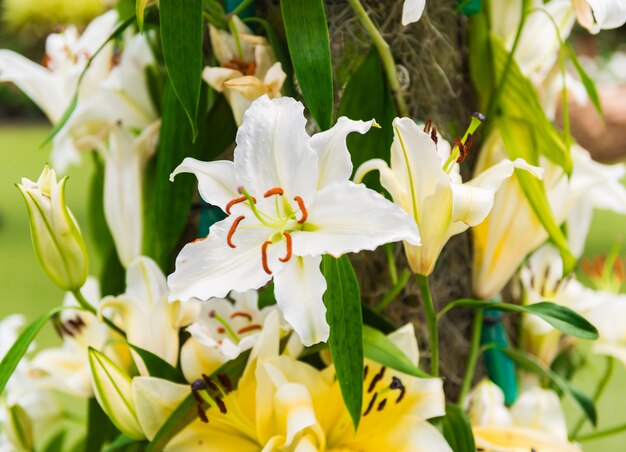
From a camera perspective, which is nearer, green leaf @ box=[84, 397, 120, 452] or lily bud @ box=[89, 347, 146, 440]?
lily bud @ box=[89, 347, 146, 440]

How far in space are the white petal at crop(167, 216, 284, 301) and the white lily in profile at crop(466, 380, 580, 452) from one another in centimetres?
20

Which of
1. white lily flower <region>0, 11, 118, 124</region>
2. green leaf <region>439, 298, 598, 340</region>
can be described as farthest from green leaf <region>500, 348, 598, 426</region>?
white lily flower <region>0, 11, 118, 124</region>

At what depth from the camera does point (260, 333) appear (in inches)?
19.7

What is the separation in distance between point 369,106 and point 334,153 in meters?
0.10

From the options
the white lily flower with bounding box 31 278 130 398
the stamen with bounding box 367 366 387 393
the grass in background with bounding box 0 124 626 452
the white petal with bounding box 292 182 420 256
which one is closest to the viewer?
the white petal with bounding box 292 182 420 256

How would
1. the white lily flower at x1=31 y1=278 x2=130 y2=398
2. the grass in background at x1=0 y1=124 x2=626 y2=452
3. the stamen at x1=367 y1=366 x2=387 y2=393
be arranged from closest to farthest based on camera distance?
the stamen at x1=367 y1=366 x2=387 y2=393 < the white lily flower at x1=31 y1=278 x2=130 y2=398 < the grass in background at x1=0 y1=124 x2=626 y2=452

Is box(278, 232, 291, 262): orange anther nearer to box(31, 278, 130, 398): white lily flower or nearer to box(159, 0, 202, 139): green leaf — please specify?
box(159, 0, 202, 139): green leaf

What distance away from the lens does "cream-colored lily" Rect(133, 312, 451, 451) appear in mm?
487

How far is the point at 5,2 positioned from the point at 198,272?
641 cm

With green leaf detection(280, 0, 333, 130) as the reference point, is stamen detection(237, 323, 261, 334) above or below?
below

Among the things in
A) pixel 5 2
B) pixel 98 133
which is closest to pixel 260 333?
pixel 98 133

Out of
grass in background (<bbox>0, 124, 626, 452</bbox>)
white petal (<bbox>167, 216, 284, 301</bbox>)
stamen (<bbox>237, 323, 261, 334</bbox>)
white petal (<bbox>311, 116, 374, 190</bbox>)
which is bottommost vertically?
grass in background (<bbox>0, 124, 626, 452</bbox>)

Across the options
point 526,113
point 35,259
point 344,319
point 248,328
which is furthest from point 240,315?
point 35,259

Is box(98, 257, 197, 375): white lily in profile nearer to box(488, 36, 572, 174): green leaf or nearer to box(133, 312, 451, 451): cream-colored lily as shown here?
box(133, 312, 451, 451): cream-colored lily
